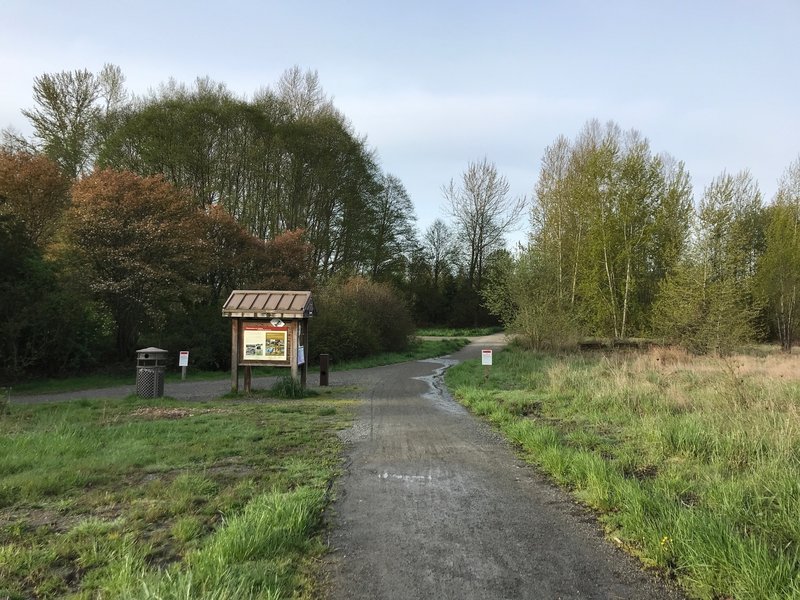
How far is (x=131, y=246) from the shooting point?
62.3 feet

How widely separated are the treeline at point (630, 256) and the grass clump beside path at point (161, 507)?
19.9 m

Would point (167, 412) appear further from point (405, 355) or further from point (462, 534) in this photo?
point (405, 355)

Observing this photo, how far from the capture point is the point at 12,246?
16359mm

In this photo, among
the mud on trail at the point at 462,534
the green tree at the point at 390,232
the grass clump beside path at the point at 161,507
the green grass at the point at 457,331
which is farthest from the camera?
Result: the green grass at the point at 457,331

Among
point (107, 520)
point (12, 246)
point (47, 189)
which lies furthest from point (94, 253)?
point (107, 520)

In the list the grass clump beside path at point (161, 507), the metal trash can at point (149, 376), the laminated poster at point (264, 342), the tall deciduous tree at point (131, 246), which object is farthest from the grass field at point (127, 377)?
the grass clump beside path at point (161, 507)

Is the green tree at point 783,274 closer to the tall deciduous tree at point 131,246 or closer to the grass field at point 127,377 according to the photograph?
the grass field at point 127,377

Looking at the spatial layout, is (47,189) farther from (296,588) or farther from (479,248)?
(479,248)

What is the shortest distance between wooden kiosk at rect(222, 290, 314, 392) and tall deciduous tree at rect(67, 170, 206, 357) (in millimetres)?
7223

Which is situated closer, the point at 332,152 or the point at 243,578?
the point at 243,578

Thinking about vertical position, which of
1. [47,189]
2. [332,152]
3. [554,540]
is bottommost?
→ [554,540]

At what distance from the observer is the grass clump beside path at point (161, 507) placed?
319 cm

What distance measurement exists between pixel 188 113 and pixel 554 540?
3104 cm

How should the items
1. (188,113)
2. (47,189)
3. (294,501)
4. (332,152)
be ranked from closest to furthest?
(294,501), (47,189), (188,113), (332,152)
